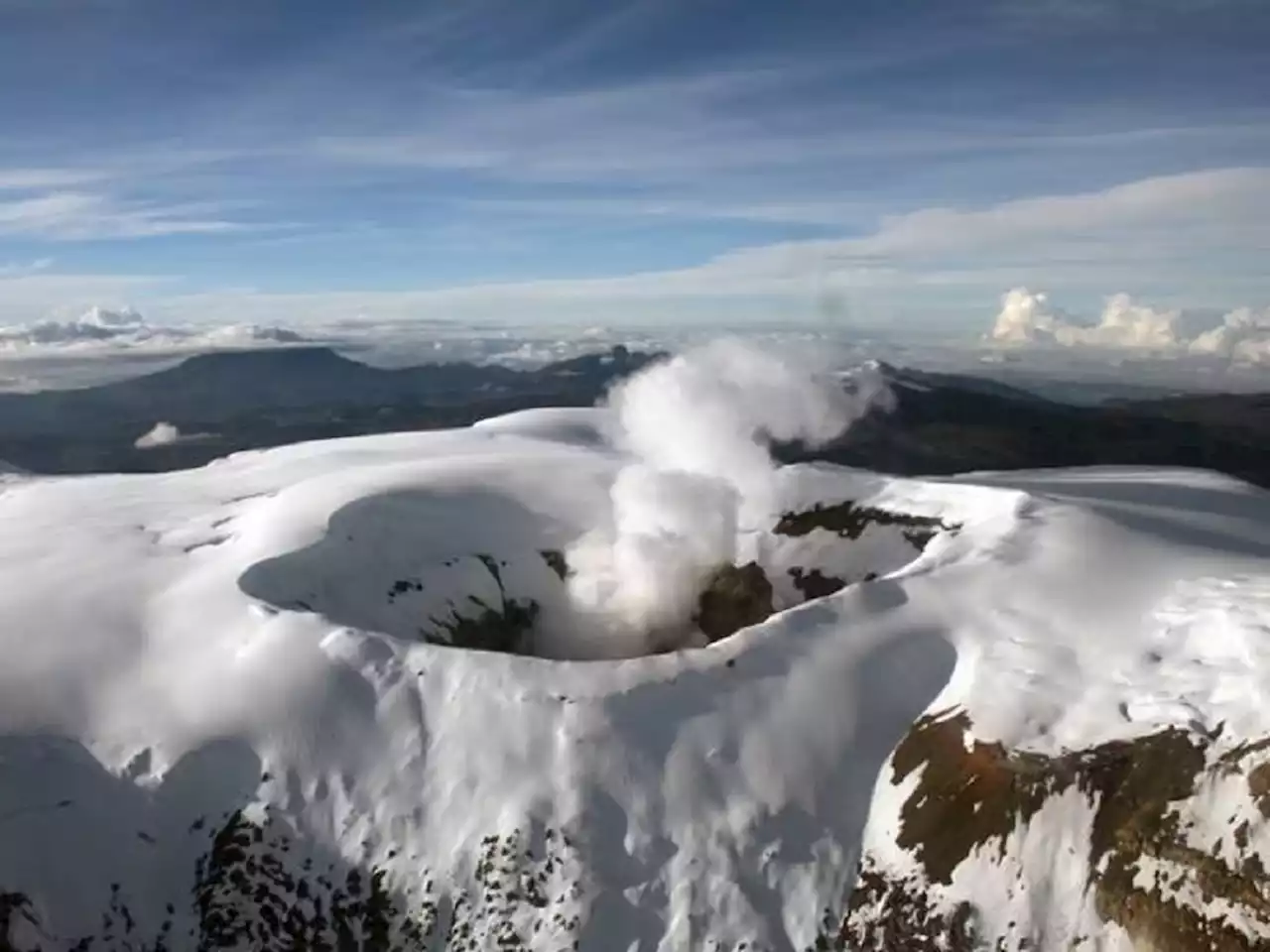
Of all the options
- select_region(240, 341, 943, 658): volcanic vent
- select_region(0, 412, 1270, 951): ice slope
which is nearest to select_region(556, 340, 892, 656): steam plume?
select_region(240, 341, 943, 658): volcanic vent

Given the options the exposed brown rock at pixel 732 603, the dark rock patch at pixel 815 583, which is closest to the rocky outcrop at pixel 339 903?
the exposed brown rock at pixel 732 603

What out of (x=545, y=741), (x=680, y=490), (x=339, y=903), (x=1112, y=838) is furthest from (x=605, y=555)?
(x=1112, y=838)

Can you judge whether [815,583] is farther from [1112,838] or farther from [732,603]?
[1112,838]

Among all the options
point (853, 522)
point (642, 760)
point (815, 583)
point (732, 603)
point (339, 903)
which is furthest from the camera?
point (853, 522)

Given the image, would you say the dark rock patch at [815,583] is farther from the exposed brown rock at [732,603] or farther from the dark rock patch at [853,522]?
the dark rock patch at [853,522]

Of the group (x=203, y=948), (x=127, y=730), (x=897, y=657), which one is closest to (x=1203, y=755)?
(x=897, y=657)

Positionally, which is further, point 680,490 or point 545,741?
point 680,490
